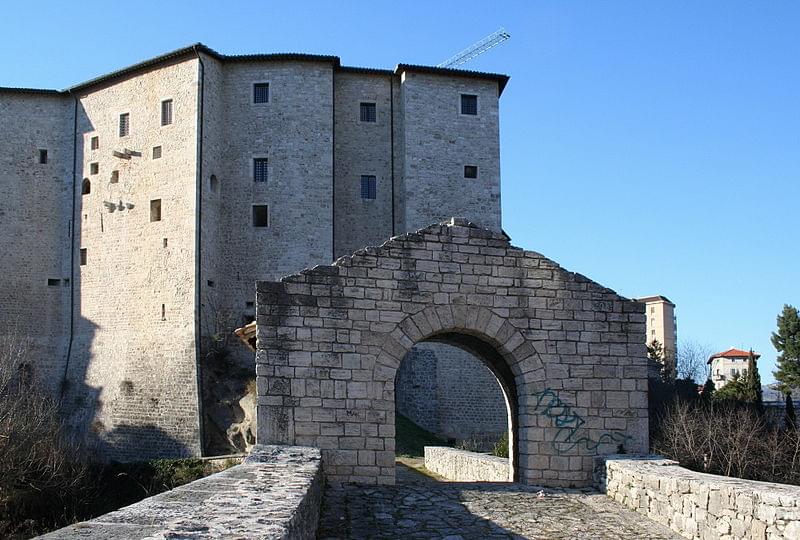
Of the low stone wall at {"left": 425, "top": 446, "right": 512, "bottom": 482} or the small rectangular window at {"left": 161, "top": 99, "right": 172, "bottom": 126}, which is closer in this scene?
the low stone wall at {"left": 425, "top": 446, "right": 512, "bottom": 482}

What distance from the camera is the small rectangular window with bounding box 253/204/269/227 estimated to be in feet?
121

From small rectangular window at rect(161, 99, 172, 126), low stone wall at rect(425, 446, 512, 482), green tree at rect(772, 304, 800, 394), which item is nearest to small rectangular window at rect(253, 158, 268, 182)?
small rectangular window at rect(161, 99, 172, 126)

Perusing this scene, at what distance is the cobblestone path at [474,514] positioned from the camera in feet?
25.9

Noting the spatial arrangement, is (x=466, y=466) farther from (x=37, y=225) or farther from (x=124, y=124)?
(x=37, y=225)

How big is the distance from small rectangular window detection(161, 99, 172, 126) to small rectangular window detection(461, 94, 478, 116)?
43.8 ft

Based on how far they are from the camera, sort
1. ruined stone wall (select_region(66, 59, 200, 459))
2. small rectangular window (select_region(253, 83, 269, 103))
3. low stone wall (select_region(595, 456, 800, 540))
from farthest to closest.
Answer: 1. small rectangular window (select_region(253, 83, 269, 103))
2. ruined stone wall (select_region(66, 59, 200, 459))
3. low stone wall (select_region(595, 456, 800, 540))

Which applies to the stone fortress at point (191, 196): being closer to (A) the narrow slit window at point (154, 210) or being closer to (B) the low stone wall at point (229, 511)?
(A) the narrow slit window at point (154, 210)

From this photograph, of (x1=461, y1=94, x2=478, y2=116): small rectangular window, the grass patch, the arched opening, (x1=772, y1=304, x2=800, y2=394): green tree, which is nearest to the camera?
the grass patch

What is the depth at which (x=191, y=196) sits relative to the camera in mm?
35250

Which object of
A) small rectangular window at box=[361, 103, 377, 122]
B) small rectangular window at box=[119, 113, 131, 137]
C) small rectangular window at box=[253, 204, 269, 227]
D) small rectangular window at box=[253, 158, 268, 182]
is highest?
small rectangular window at box=[361, 103, 377, 122]

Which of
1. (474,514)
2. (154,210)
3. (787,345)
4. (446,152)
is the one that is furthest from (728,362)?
(474,514)

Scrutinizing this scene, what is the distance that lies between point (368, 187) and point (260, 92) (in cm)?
653

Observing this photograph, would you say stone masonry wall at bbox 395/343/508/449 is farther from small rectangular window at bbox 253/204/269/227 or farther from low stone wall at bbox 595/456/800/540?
low stone wall at bbox 595/456/800/540

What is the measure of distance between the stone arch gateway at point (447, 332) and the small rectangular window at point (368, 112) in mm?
28609
